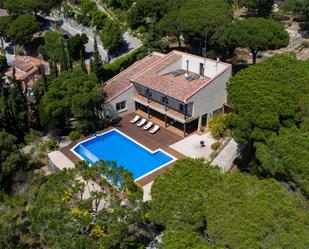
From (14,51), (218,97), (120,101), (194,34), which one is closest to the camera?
(218,97)

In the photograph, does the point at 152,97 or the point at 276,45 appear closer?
the point at 152,97

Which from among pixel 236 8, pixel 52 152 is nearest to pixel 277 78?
pixel 52 152

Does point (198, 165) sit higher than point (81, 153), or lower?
higher

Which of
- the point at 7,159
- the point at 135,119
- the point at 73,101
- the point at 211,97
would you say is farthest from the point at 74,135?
the point at 211,97

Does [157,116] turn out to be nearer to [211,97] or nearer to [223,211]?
[211,97]

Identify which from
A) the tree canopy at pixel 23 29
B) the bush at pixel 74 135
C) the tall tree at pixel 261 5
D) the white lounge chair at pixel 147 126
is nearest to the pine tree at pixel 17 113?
the bush at pixel 74 135

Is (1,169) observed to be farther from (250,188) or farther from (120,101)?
(250,188)

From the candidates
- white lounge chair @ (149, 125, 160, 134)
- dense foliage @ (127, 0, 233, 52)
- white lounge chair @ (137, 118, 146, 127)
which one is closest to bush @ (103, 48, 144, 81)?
dense foliage @ (127, 0, 233, 52)

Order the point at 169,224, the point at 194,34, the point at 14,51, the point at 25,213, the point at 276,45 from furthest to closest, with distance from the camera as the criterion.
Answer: the point at 14,51, the point at 194,34, the point at 276,45, the point at 25,213, the point at 169,224
